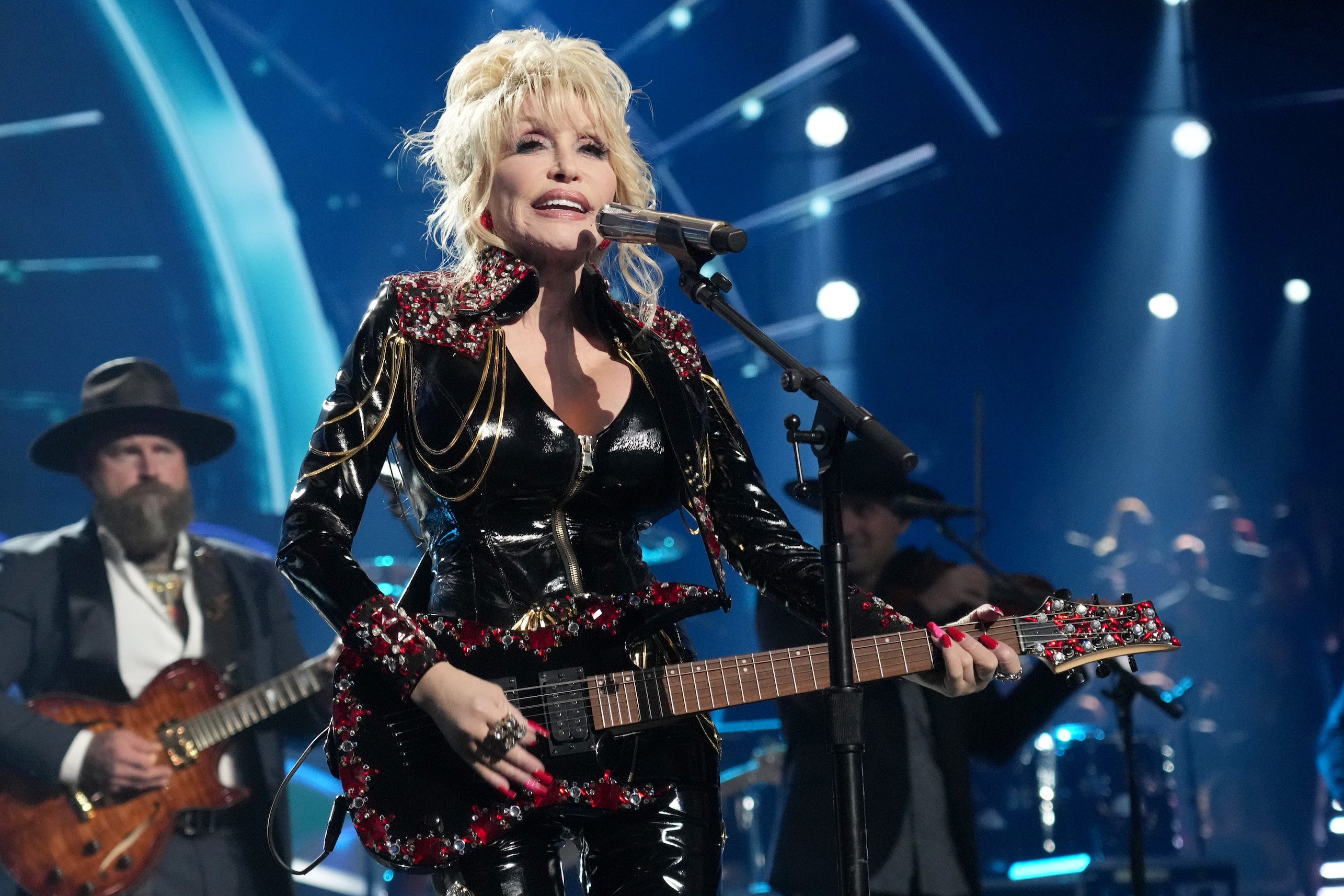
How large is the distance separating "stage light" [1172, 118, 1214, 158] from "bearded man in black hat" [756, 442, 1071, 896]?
2.71 meters

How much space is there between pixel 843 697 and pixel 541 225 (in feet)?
3.21

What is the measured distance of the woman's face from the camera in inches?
82.2

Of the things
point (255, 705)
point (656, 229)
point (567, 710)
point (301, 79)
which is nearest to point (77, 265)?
point (301, 79)

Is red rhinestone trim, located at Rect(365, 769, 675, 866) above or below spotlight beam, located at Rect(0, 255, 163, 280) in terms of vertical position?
below

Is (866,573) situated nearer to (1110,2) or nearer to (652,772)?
(652,772)

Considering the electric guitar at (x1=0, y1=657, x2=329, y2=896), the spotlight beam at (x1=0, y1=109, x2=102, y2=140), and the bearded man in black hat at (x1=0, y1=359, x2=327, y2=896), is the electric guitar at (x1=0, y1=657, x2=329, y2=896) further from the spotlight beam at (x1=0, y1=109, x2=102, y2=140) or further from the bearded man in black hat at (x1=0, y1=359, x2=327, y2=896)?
the spotlight beam at (x1=0, y1=109, x2=102, y2=140)

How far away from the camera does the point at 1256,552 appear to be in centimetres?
562

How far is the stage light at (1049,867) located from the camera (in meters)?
4.73

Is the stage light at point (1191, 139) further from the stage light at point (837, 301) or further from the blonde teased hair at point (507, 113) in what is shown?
the blonde teased hair at point (507, 113)

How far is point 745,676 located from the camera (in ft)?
6.26

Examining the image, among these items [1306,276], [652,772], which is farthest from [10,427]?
[1306,276]

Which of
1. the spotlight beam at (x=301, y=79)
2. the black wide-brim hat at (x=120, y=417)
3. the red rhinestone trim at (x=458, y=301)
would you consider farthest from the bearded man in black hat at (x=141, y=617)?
the red rhinestone trim at (x=458, y=301)

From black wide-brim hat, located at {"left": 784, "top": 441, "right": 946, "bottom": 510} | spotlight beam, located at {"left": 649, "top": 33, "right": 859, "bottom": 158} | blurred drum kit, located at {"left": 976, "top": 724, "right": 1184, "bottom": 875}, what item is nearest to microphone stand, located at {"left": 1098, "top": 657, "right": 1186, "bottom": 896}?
blurred drum kit, located at {"left": 976, "top": 724, "right": 1184, "bottom": 875}

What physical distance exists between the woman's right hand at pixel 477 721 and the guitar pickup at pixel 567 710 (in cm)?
8
